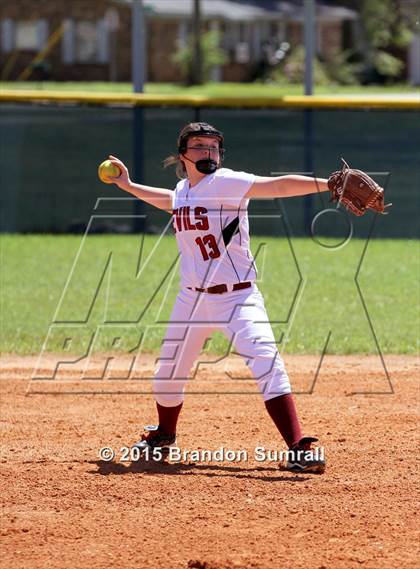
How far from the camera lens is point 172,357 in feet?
19.2

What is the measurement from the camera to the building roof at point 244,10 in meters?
44.0

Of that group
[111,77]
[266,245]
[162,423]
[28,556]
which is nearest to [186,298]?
[162,423]

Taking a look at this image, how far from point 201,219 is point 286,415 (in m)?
1.06

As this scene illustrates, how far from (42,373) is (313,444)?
9.12 feet

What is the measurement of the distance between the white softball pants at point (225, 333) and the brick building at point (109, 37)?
36764mm

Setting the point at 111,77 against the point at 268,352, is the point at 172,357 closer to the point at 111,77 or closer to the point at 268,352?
the point at 268,352


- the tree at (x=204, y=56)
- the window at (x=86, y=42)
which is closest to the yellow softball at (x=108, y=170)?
the tree at (x=204, y=56)

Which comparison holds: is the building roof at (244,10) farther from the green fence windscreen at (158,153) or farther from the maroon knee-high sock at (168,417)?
the maroon knee-high sock at (168,417)

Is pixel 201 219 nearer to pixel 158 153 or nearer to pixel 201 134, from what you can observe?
pixel 201 134

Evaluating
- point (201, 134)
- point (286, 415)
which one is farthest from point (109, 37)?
point (286, 415)

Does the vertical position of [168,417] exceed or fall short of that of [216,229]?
it falls short

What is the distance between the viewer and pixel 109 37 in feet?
143

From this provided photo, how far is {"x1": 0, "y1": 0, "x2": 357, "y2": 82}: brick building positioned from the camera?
43.1 meters

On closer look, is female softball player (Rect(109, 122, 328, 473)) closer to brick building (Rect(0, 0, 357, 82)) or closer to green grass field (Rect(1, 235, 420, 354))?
green grass field (Rect(1, 235, 420, 354))
